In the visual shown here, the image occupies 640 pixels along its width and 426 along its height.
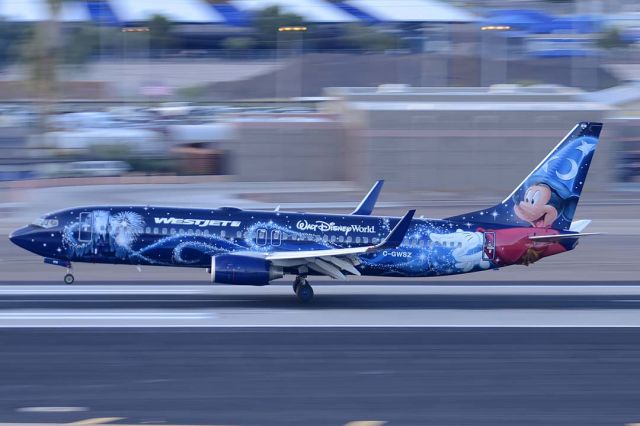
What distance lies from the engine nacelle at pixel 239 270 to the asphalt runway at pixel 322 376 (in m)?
2.78

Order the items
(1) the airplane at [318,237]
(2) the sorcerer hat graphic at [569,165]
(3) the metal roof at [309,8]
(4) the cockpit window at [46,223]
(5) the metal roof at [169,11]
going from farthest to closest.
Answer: (3) the metal roof at [309,8] < (5) the metal roof at [169,11] < (2) the sorcerer hat graphic at [569,165] < (4) the cockpit window at [46,223] < (1) the airplane at [318,237]

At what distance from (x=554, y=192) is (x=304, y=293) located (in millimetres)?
8975

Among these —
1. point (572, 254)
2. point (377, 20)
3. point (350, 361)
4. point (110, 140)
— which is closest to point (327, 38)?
point (377, 20)

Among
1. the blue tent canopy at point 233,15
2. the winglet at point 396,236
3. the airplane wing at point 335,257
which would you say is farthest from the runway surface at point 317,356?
the blue tent canopy at point 233,15

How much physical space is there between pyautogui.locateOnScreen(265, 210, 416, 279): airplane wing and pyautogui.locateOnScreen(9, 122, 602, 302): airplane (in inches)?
1.3

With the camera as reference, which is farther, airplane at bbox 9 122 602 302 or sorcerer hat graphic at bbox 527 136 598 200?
sorcerer hat graphic at bbox 527 136 598 200

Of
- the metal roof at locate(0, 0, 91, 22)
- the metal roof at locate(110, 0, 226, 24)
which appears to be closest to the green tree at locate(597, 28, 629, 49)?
the metal roof at locate(110, 0, 226, 24)

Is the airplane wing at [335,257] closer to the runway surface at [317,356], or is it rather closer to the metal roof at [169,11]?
the runway surface at [317,356]

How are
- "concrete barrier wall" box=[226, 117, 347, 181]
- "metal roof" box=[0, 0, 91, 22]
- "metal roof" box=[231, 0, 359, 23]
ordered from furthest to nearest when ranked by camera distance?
"metal roof" box=[231, 0, 359, 23], "metal roof" box=[0, 0, 91, 22], "concrete barrier wall" box=[226, 117, 347, 181]

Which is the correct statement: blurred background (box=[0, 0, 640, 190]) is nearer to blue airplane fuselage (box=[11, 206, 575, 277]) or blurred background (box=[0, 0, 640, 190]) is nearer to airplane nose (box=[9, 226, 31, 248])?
airplane nose (box=[9, 226, 31, 248])

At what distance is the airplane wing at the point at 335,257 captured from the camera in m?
28.3

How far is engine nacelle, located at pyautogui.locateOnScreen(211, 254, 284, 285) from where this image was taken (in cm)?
2841

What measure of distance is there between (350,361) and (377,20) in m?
110

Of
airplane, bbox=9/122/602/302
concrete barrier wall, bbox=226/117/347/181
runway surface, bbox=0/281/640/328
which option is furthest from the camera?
concrete barrier wall, bbox=226/117/347/181
